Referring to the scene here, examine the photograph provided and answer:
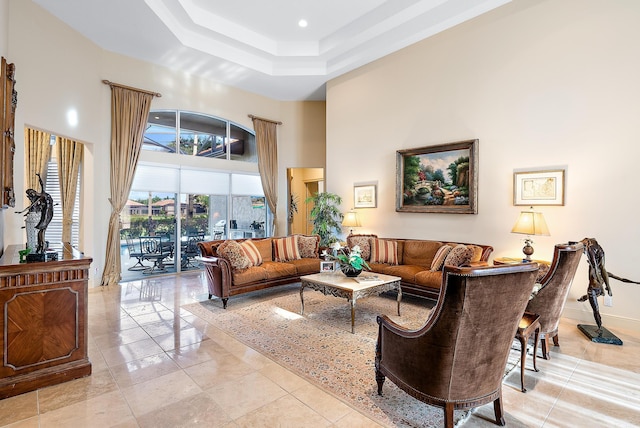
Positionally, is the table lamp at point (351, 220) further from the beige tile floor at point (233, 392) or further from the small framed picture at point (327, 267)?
the beige tile floor at point (233, 392)

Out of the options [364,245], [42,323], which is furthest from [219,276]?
[364,245]

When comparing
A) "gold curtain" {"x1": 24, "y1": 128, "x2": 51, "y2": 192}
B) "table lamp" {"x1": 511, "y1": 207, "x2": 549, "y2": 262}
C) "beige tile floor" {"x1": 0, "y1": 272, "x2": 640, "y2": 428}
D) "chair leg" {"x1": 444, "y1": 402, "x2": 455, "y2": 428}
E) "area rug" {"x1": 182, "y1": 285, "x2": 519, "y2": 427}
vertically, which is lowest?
"beige tile floor" {"x1": 0, "y1": 272, "x2": 640, "y2": 428}

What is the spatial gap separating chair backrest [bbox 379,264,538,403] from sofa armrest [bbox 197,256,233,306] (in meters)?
3.37

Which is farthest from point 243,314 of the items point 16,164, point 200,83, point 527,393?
point 200,83

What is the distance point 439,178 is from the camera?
19.2 feet

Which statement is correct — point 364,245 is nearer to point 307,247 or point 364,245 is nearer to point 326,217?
point 307,247

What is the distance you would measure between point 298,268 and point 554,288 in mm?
3874

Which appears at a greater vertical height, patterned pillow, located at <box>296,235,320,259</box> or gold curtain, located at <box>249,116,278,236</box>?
gold curtain, located at <box>249,116,278,236</box>

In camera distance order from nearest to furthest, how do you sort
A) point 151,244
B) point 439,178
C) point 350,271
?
point 350,271, point 439,178, point 151,244

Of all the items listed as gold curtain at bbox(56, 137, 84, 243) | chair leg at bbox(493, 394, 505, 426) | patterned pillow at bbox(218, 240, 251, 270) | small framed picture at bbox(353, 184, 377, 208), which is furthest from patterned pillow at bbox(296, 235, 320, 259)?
gold curtain at bbox(56, 137, 84, 243)

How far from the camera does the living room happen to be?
4.13 m

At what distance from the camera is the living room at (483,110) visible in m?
4.13

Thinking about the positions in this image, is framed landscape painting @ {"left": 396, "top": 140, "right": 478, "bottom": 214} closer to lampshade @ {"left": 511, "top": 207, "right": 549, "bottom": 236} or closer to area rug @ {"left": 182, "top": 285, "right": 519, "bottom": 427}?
lampshade @ {"left": 511, "top": 207, "right": 549, "bottom": 236}

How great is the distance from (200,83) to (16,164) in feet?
14.1
